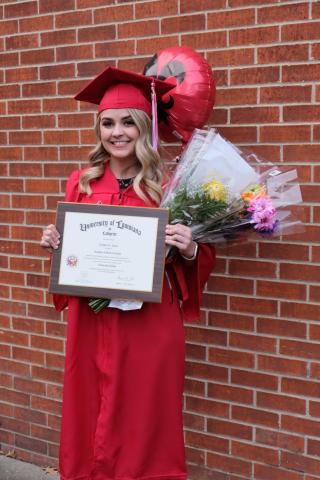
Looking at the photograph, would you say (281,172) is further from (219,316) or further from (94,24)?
(94,24)

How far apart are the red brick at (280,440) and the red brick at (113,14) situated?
2.31m

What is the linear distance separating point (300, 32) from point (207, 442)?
217cm

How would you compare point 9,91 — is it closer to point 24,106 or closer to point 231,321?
point 24,106

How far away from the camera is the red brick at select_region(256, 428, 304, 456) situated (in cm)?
314

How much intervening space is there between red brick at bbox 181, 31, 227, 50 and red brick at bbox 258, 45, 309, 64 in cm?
22

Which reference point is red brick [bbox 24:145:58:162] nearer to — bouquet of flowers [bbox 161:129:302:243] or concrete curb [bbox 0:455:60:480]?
bouquet of flowers [bbox 161:129:302:243]

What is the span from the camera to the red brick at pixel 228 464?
3309 mm

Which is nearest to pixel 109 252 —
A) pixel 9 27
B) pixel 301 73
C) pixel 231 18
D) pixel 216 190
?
pixel 216 190

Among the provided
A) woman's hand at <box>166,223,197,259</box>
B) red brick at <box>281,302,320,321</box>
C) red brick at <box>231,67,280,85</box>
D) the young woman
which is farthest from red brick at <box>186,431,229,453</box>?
red brick at <box>231,67,280,85</box>

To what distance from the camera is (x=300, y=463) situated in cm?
314

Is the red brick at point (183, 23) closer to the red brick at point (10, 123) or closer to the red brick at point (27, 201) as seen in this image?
the red brick at point (10, 123)

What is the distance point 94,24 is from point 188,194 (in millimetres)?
1493

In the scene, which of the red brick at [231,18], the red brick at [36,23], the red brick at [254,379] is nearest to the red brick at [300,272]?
the red brick at [254,379]
